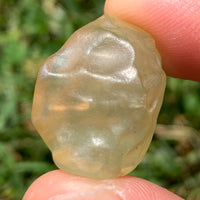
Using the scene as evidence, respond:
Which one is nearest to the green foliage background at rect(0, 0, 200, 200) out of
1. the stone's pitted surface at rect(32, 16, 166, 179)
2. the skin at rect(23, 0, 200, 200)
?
the skin at rect(23, 0, 200, 200)

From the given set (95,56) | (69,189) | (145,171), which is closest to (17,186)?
(145,171)

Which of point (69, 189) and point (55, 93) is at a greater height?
point (55, 93)

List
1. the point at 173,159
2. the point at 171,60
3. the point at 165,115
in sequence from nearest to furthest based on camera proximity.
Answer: the point at 171,60 < the point at 173,159 < the point at 165,115

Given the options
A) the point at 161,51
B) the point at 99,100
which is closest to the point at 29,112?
the point at 161,51

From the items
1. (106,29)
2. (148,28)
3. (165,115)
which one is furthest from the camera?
(165,115)

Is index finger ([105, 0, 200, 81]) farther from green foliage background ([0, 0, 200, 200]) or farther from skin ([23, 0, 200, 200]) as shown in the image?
green foliage background ([0, 0, 200, 200])

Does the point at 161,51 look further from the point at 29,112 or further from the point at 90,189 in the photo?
the point at 29,112

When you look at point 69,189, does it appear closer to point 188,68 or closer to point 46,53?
point 188,68
